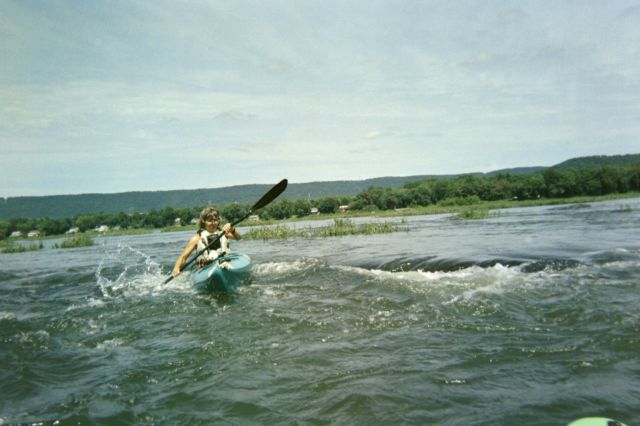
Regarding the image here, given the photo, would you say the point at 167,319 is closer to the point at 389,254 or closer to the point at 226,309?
the point at 226,309

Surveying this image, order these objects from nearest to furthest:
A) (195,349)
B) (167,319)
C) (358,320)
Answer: (195,349)
(358,320)
(167,319)

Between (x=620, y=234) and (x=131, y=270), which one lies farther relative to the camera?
(x=131, y=270)

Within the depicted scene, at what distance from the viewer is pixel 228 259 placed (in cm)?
1020

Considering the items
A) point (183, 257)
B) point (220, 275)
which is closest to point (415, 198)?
point (183, 257)

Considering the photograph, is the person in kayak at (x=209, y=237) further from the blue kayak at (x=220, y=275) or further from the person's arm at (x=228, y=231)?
the blue kayak at (x=220, y=275)

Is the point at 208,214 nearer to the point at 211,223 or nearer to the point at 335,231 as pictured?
the point at 211,223

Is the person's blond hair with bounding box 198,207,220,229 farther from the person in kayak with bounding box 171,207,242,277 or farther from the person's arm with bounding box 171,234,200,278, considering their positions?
the person's arm with bounding box 171,234,200,278

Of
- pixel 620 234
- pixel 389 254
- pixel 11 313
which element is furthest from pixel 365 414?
pixel 620 234

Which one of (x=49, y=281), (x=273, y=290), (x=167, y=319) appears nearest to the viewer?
(x=167, y=319)

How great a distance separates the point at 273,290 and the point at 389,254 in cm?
671

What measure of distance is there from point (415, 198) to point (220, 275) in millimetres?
93150

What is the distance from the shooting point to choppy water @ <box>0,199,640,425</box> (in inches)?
150

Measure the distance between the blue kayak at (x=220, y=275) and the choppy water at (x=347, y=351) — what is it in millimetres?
334

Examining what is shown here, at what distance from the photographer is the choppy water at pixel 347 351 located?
3.82 meters
